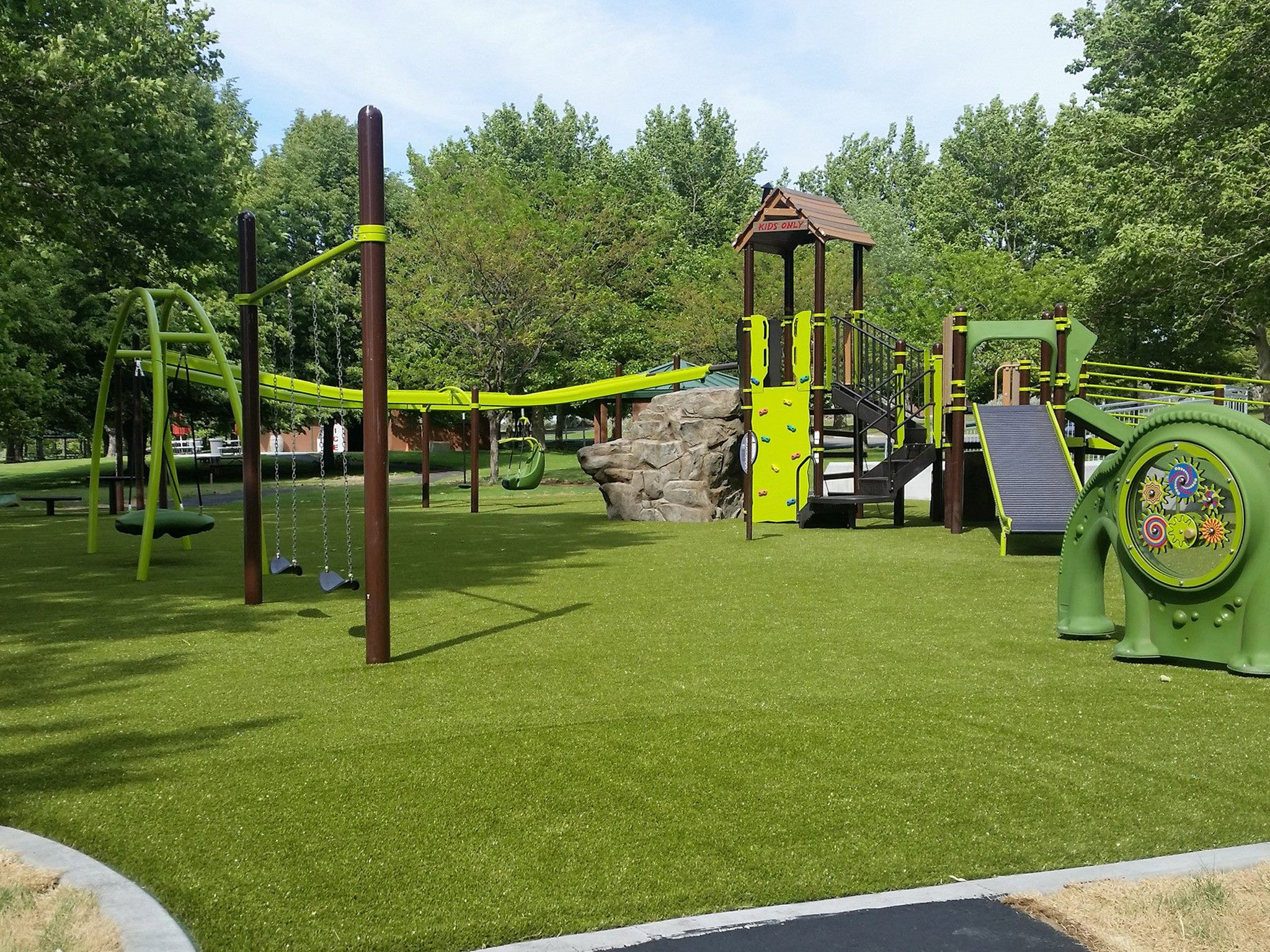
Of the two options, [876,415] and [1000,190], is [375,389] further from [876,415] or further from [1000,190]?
[1000,190]

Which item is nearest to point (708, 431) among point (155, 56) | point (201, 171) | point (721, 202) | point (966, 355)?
point (966, 355)

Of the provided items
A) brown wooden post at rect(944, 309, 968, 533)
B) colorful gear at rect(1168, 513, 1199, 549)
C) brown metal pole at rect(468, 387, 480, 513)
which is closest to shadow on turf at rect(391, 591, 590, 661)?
colorful gear at rect(1168, 513, 1199, 549)

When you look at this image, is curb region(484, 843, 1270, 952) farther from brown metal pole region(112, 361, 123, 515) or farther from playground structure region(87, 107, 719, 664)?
brown metal pole region(112, 361, 123, 515)

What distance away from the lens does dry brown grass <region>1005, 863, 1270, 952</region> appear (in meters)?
3.19

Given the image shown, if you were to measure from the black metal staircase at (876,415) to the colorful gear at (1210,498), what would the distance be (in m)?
9.38

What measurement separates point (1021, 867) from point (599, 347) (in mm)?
38131

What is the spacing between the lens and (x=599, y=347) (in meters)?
41.4

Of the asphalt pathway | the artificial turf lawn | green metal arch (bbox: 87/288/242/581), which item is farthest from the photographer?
green metal arch (bbox: 87/288/242/581)

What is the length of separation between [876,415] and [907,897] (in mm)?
14768

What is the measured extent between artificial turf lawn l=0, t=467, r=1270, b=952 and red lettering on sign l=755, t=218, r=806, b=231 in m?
9.80

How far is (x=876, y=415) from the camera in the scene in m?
17.8

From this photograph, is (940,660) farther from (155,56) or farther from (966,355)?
(155,56)

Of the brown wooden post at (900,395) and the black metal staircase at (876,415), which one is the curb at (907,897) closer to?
the black metal staircase at (876,415)

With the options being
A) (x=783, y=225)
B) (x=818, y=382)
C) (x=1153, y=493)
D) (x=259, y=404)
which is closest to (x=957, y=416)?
(x=818, y=382)
